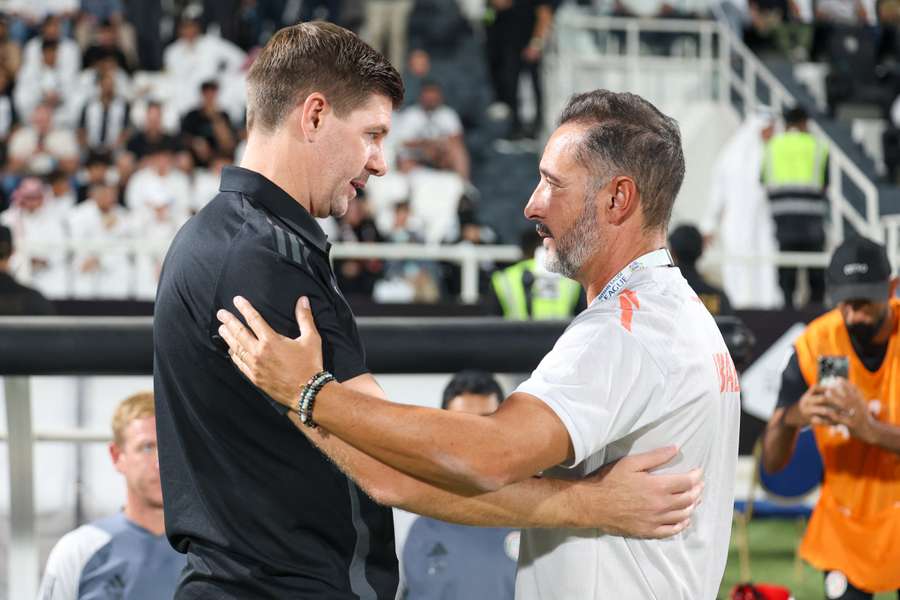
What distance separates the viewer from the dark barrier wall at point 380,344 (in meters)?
3.55

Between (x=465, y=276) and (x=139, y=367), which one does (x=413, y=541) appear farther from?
(x=465, y=276)

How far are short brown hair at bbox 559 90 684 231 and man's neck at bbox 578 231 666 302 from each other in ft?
0.10

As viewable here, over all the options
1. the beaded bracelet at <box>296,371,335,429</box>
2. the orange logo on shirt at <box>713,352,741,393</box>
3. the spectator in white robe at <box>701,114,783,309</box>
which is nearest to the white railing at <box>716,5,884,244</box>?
the spectator in white robe at <box>701,114,783,309</box>

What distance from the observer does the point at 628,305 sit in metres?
2.79

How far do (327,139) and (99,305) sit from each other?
25.3 feet

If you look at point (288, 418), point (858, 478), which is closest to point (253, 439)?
point (288, 418)

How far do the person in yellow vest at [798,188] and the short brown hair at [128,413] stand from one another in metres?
9.02

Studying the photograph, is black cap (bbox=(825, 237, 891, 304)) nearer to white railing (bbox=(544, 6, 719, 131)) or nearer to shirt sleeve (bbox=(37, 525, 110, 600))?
shirt sleeve (bbox=(37, 525, 110, 600))

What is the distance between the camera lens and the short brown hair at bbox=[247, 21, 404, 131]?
2.78 m

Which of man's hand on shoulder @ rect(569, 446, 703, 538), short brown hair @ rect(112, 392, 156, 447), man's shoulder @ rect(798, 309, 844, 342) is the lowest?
short brown hair @ rect(112, 392, 156, 447)

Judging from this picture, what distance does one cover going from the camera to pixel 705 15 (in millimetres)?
17469

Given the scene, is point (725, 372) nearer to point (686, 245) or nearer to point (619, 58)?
point (686, 245)

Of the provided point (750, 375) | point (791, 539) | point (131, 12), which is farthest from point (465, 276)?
point (131, 12)

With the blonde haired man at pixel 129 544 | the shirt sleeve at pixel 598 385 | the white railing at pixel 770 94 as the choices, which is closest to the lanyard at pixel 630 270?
the shirt sleeve at pixel 598 385
